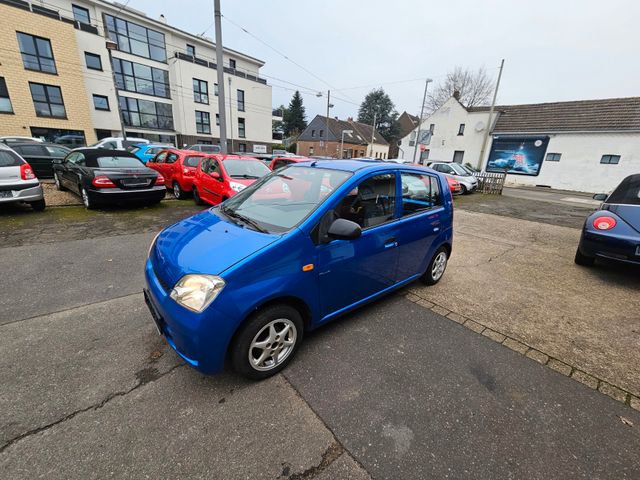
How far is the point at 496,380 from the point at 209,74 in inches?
1441

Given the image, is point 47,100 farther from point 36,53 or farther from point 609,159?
point 609,159

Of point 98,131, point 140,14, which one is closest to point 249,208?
point 98,131

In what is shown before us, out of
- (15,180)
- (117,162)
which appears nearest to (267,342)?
(15,180)

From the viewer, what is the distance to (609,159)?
66.2 ft

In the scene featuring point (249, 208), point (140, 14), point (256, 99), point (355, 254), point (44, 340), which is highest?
point (140, 14)

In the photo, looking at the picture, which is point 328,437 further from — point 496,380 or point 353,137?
point 353,137

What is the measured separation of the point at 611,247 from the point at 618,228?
28 centimetres

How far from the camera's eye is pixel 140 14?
26.0 m

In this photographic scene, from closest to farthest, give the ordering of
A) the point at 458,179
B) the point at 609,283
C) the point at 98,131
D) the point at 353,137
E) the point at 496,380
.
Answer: the point at 496,380, the point at 609,283, the point at 458,179, the point at 98,131, the point at 353,137

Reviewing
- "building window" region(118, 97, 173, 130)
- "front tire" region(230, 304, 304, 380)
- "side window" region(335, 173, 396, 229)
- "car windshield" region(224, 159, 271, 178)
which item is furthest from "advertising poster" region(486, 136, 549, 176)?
"building window" region(118, 97, 173, 130)

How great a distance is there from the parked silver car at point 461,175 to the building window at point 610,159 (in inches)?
→ 492

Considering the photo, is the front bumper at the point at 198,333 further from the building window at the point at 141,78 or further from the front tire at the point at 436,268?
the building window at the point at 141,78

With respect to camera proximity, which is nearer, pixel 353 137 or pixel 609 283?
pixel 609 283

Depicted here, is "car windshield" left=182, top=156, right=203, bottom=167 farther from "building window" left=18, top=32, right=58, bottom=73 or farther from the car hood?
"building window" left=18, top=32, right=58, bottom=73
